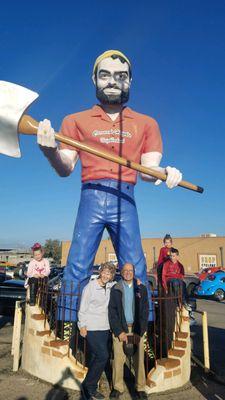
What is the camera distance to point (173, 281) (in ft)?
16.9

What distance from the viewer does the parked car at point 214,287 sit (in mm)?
14492

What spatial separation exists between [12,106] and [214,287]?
13.1 m

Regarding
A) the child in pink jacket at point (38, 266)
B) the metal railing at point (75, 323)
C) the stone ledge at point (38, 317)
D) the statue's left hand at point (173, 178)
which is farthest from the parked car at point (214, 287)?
the statue's left hand at point (173, 178)

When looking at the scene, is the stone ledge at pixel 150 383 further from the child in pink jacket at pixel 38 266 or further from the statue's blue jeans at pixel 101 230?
the child in pink jacket at pixel 38 266

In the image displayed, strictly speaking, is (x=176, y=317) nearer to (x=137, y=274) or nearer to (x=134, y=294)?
(x=137, y=274)

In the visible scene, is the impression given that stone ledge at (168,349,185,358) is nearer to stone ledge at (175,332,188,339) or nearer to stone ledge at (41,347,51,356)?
stone ledge at (175,332,188,339)

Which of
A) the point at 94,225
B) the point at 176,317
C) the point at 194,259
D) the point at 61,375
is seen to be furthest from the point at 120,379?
the point at 194,259

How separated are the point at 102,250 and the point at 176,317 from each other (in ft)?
90.3

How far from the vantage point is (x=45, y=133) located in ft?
10.9

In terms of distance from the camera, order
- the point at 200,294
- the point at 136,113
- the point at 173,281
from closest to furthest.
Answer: the point at 136,113 → the point at 173,281 → the point at 200,294

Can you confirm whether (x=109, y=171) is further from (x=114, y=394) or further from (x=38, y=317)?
(x=114, y=394)

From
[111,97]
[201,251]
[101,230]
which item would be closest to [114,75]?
[111,97]

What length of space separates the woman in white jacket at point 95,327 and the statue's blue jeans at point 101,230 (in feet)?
2.26

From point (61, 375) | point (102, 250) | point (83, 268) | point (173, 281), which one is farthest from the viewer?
point (102, 250)
